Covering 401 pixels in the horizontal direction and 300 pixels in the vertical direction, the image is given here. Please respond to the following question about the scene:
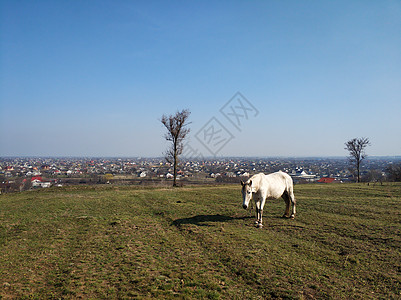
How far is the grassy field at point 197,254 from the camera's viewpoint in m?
6.19

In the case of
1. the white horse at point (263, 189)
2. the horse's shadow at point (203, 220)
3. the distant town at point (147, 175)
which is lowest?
the distant town at point (147, 175)

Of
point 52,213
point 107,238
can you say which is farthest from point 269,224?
point 52,213

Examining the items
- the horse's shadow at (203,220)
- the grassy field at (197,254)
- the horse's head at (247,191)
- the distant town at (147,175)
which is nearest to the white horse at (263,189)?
the horse's head at (247,191)

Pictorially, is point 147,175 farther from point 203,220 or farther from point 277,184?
point 277,184

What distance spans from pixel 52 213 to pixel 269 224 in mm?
12669

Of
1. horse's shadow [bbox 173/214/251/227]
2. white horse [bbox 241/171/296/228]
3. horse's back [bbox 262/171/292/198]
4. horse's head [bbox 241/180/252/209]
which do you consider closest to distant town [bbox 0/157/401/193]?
horse's shadow [bbox 173/214/251/227]

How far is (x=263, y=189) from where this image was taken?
41.7 feet

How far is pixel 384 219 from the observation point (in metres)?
13.1

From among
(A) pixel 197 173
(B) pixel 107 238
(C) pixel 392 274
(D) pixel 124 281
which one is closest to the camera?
(D) pixel 124 281

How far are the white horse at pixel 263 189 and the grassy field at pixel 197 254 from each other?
103 centimetres

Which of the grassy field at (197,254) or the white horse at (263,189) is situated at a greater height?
the white horse at (263,189)

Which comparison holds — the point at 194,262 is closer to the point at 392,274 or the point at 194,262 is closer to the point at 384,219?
the point at 392,274

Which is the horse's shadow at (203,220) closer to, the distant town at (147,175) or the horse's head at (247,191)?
the horse's head at (247,191)

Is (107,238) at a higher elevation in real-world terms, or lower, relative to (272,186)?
lower
